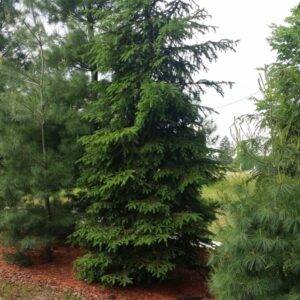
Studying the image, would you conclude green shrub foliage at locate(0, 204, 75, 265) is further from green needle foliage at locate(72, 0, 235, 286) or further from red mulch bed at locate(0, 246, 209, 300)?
green needle foliage at locate(72, 0, 235, 286)

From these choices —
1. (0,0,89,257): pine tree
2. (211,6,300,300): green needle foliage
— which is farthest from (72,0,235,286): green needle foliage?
(211,6,300,300): green needle foliage

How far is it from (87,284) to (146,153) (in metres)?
2.17

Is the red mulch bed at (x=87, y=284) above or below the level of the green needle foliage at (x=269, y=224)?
below

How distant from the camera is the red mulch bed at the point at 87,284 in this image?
615 cm

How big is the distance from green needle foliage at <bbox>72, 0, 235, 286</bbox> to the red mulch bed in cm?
19

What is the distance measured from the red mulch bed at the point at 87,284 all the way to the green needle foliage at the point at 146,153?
0.19 meters

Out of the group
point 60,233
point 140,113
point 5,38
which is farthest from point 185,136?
point 5,38

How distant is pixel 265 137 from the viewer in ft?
14.4

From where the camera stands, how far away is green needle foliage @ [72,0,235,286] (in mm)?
6008

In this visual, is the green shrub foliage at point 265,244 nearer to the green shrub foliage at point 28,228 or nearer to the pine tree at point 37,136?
the pine tree at point 37,136

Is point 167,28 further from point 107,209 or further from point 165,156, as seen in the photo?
point 107,209

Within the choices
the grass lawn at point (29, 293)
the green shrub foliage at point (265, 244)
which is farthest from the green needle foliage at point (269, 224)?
the grass lawn at point (29, 293)

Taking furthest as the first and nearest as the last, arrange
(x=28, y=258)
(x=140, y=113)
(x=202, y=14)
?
(x=28, y=258) → (x=202, y=14) → (x=140, y=113)

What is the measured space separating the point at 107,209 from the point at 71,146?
1411 millimetres
